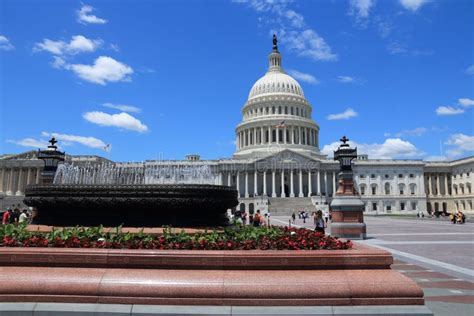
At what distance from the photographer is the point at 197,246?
7793 millimetres

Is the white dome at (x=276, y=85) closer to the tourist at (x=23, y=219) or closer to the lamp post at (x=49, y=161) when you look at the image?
A: the lamp post at (x=49, y=161)

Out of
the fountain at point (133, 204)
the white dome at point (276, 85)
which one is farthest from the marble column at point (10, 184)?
the fountain at point (133, 204)

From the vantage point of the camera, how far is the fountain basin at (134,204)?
34.1ft

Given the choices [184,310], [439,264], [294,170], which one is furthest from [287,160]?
[184,310]

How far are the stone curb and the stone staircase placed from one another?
77.3 metres

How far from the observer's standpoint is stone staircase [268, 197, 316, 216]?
8564cm

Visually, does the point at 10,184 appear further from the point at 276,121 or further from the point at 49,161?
the point at 49,161

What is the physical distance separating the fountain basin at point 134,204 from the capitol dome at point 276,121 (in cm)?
10040

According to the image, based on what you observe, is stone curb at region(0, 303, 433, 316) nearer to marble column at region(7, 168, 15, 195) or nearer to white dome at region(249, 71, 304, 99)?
white dome at region(249, 71, 304, 99)

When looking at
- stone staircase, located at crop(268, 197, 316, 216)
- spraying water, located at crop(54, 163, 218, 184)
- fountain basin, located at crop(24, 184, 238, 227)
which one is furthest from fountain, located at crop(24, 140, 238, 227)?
stone staircase, located at crop(268, 197, 316, 216)

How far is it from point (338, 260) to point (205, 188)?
4.41 metres

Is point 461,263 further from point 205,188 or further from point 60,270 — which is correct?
point 60,270

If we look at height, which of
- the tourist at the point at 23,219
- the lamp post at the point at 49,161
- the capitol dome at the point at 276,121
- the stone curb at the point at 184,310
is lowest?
the stone curb at the point at 184,310

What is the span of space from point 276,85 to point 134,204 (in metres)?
118
